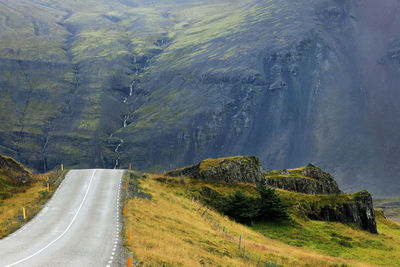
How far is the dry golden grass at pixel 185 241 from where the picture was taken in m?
17.4

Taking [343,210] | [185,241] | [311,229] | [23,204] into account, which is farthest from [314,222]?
[23,204]

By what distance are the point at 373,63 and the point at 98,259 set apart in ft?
684

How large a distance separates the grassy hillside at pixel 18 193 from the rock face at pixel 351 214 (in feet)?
103

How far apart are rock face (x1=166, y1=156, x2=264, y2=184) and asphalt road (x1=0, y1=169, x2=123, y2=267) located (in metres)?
14.7

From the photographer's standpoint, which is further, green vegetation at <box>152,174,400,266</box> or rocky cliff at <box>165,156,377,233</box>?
rocky cliff at <box>165,156,377,233</box>

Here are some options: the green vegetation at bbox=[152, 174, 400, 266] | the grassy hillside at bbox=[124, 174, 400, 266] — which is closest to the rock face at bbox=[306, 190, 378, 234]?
the green vegetation at bbox=[152, 174, 400, 266]

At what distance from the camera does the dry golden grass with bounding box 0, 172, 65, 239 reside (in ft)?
71.7

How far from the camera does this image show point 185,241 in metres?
21.1

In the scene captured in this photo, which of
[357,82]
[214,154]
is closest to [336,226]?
[214,154]

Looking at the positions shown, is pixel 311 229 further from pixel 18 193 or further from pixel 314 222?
pixel 18 193

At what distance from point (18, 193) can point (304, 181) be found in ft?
134

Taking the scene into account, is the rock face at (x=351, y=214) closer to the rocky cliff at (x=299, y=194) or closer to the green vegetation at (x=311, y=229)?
the rocky cliff at (x=299, y=194)

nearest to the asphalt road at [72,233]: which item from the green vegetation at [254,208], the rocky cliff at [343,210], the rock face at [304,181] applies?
the green vegetation at [254,208]

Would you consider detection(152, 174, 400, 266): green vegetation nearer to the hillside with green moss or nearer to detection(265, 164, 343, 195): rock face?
the hillside with green moss
